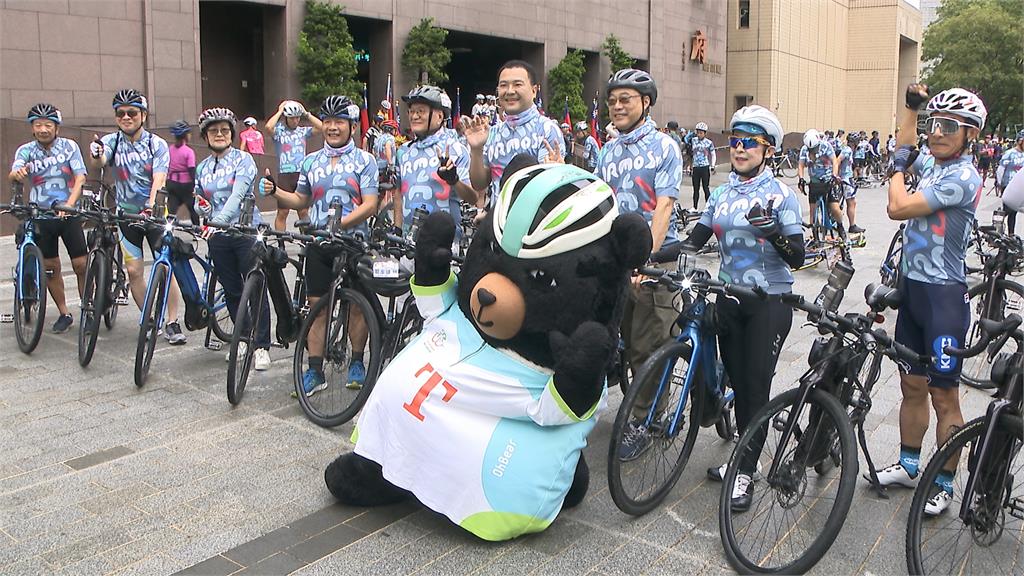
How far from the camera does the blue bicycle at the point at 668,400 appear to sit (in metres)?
4.18

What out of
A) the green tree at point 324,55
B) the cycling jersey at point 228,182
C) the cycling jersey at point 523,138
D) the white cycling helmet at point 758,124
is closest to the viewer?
the white cycling helmet at point 758,124

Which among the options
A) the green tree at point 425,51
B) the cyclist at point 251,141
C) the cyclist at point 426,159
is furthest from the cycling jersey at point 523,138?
the green tree at point 425,51

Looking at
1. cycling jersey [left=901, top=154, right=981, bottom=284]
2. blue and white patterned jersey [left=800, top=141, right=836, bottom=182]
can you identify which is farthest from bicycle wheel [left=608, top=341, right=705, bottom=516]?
blue and white patterned jersey [left=800, top=141, right=836, bottom=182]

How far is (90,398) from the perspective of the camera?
20.1 feet

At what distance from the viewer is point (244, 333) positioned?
19.0 feet

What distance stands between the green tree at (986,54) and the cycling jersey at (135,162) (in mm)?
60708

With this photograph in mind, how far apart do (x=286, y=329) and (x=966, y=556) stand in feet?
14.4

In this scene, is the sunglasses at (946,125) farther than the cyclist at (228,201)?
No

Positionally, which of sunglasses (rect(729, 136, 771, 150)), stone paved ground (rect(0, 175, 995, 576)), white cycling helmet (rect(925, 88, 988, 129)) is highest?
white cycling helmet (rect(925, 88, 988, 129))

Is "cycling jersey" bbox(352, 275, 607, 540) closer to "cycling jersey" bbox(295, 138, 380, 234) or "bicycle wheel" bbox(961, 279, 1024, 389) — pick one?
"cycling jersey" bbox(295, 138, 380, 234)

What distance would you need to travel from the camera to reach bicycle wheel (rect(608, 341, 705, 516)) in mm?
4145

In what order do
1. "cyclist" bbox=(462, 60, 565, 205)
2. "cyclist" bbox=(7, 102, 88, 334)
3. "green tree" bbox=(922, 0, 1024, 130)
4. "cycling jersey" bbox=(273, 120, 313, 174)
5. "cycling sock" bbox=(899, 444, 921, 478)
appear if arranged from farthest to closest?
"green tree" bbox=(922, 0, 1024, 130), "cycling jersey" bbox=(273, 120, 313, 174), "cyclist" bbox=(7, 102, 88, 334), "cyclist" bbox=(462, 60, 565, 205), "cycling sock" bbox=(899, 444, 921, 478)

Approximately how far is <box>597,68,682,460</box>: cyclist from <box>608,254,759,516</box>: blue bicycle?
68 centimetres

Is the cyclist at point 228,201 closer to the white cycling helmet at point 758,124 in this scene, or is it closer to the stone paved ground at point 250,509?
the stone paved ground at point 250,509
